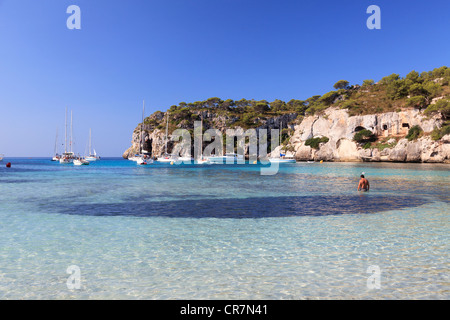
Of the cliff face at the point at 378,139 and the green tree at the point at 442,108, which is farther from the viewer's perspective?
the cliff face at the point at 378,139

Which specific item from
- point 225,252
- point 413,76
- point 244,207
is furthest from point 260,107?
point 225,252

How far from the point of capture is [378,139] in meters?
75.9

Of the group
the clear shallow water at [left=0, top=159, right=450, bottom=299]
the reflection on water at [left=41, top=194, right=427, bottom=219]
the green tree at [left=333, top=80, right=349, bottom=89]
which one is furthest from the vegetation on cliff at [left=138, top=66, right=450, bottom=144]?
the clear shallow water at [left=0, top=159, right=450, bottom=299]

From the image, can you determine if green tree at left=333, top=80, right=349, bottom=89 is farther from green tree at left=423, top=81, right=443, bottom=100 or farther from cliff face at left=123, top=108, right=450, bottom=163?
green tree at left=423, top=81, right=443, bottom=100

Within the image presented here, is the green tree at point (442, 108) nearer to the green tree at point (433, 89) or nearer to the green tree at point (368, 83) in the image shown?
the green tree at point (433, 89)

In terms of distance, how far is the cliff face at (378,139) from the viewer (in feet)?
205

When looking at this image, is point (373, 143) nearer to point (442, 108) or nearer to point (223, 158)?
point (442, 108)

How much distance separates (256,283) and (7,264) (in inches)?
214

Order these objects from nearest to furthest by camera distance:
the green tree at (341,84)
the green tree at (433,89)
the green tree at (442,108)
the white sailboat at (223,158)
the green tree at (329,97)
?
the green tree at (442,108), the green tree at (433,89), the white sailboat at (223,158), the green tree at (329,97), the green tree at (341,84)

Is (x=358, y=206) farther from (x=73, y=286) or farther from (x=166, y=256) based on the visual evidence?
(x=73, y=286)

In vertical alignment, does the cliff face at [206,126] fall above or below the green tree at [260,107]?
below

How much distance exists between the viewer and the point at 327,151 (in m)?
84.2

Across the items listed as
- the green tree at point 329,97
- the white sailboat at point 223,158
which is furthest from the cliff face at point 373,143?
the white sailboat at point 223,158
